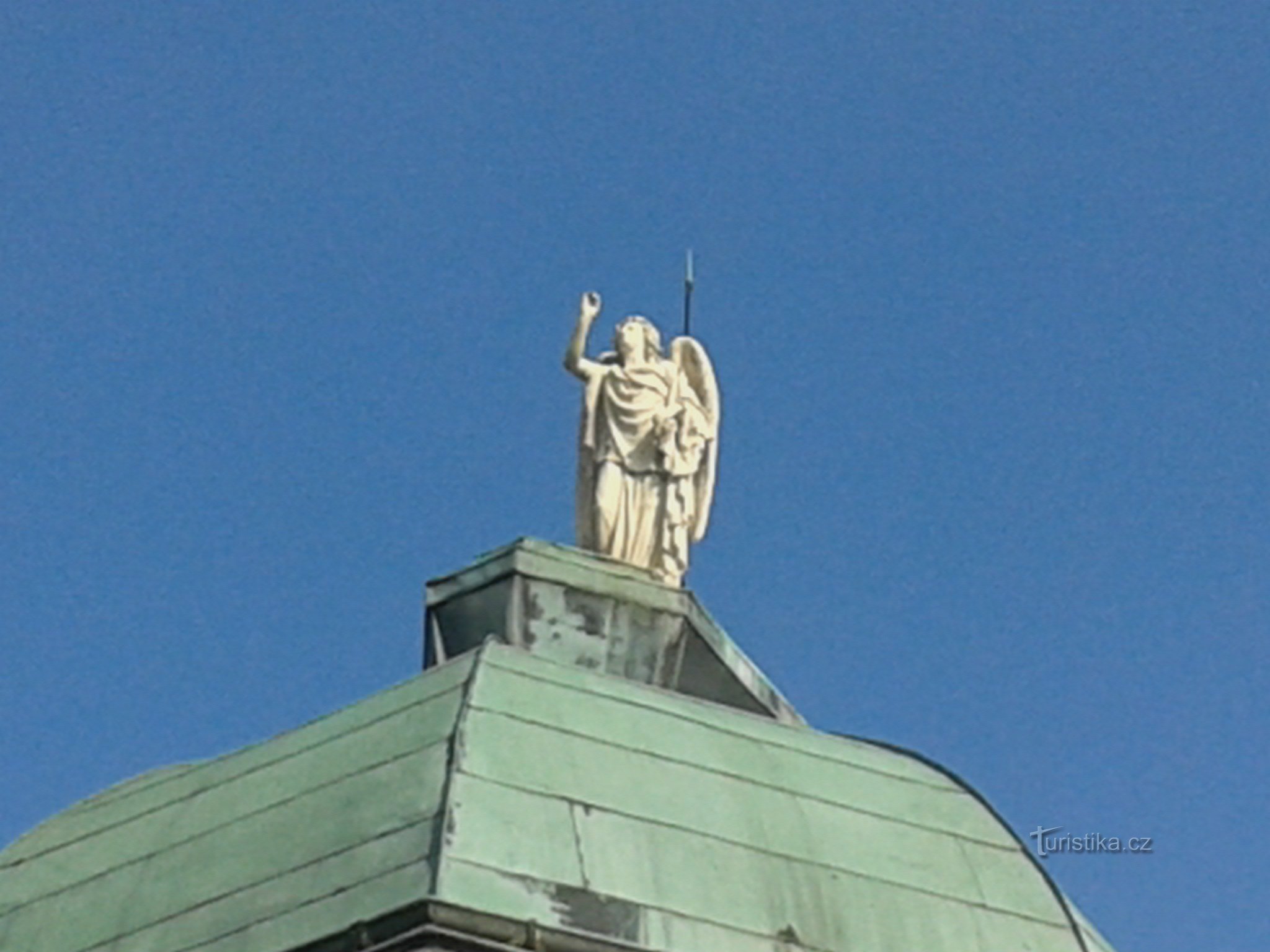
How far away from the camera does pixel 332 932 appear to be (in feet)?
85.7

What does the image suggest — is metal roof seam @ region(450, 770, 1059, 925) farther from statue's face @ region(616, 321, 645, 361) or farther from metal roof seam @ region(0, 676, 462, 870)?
statue's face @ region(616, 321, 645, 361)

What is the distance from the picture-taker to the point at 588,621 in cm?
3172

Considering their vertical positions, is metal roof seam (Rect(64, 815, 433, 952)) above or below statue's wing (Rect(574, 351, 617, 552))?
below

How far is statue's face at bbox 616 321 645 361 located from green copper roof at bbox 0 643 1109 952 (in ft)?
12.4

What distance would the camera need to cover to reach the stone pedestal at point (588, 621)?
104 ft

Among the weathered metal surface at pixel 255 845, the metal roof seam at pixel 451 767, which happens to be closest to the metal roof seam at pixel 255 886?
the weathered metal surface at pixel 255 845

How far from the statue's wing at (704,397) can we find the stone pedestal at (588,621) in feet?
3.74

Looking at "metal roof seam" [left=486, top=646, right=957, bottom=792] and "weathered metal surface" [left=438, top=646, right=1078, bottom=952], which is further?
"metal roof seam" [left=486, top=646, right=957, bottom=792]

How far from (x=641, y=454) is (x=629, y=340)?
3.36ft

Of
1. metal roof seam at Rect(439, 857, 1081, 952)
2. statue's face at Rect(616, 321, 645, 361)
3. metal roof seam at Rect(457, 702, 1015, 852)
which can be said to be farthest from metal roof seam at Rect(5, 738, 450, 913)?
statue's face at Rect(616, 321, 645, 361)

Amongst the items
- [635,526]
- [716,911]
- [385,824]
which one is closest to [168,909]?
[385,824]

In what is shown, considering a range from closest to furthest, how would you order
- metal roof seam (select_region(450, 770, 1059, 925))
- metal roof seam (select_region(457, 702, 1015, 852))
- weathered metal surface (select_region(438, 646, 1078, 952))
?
weathered metal surface (select_region(438, 646, 1078, 952)), metal roof seam (select_region(450, 770, 1059, 925)), metal roof seam (select_region(457, 702, 1015, 852))

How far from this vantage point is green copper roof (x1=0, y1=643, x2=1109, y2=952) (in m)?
26.7

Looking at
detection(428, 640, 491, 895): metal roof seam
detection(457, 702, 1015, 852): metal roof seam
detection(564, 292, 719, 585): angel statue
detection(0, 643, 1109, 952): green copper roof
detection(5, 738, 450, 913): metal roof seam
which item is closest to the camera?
detection(428, 640, 491, 895): metal roof seam
